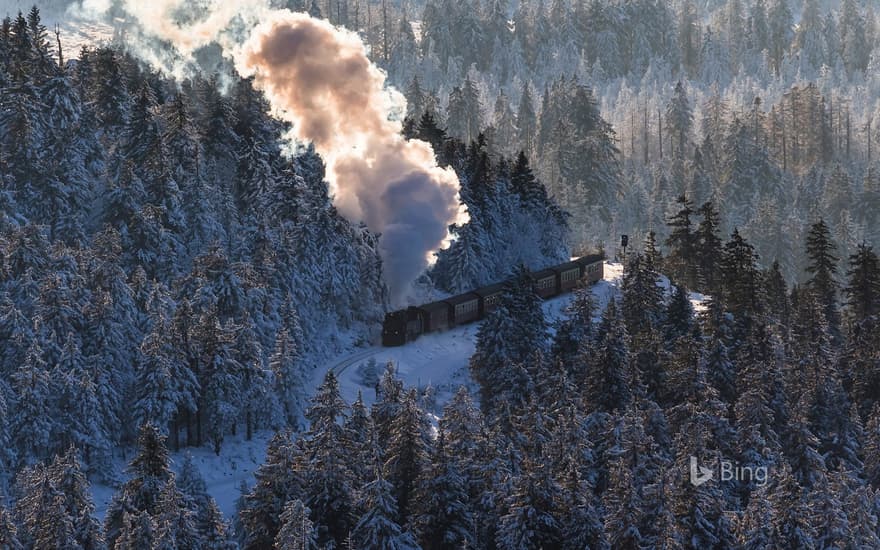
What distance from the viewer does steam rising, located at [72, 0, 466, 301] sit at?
3187 inches

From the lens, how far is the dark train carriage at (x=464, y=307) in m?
82.1

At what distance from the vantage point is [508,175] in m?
102

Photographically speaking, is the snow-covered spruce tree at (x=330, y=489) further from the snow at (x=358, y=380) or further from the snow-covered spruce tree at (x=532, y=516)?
the snow at (x=358, y=380)

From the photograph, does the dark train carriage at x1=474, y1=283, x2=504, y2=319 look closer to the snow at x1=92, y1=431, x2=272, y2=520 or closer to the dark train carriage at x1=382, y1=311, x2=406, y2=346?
the dark train carriage at x1=382, y1=311, x2=406, y2=346

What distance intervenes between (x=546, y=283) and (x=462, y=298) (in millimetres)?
9310

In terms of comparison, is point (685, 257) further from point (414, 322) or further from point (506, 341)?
point (506, 341)

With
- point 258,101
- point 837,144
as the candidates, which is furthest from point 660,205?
point 258,101

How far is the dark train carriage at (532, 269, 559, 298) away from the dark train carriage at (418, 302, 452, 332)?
31.5 feet

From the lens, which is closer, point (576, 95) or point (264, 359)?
point (264, 359)

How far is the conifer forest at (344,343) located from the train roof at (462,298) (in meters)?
0.15

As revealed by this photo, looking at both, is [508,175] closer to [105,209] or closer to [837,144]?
[105,209]

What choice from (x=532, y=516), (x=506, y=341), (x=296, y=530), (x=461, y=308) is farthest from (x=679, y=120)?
(x=296, y=530)

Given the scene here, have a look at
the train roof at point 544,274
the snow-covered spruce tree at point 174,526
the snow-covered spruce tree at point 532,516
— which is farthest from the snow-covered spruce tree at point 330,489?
the train roof at point 544,274

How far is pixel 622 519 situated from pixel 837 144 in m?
136
